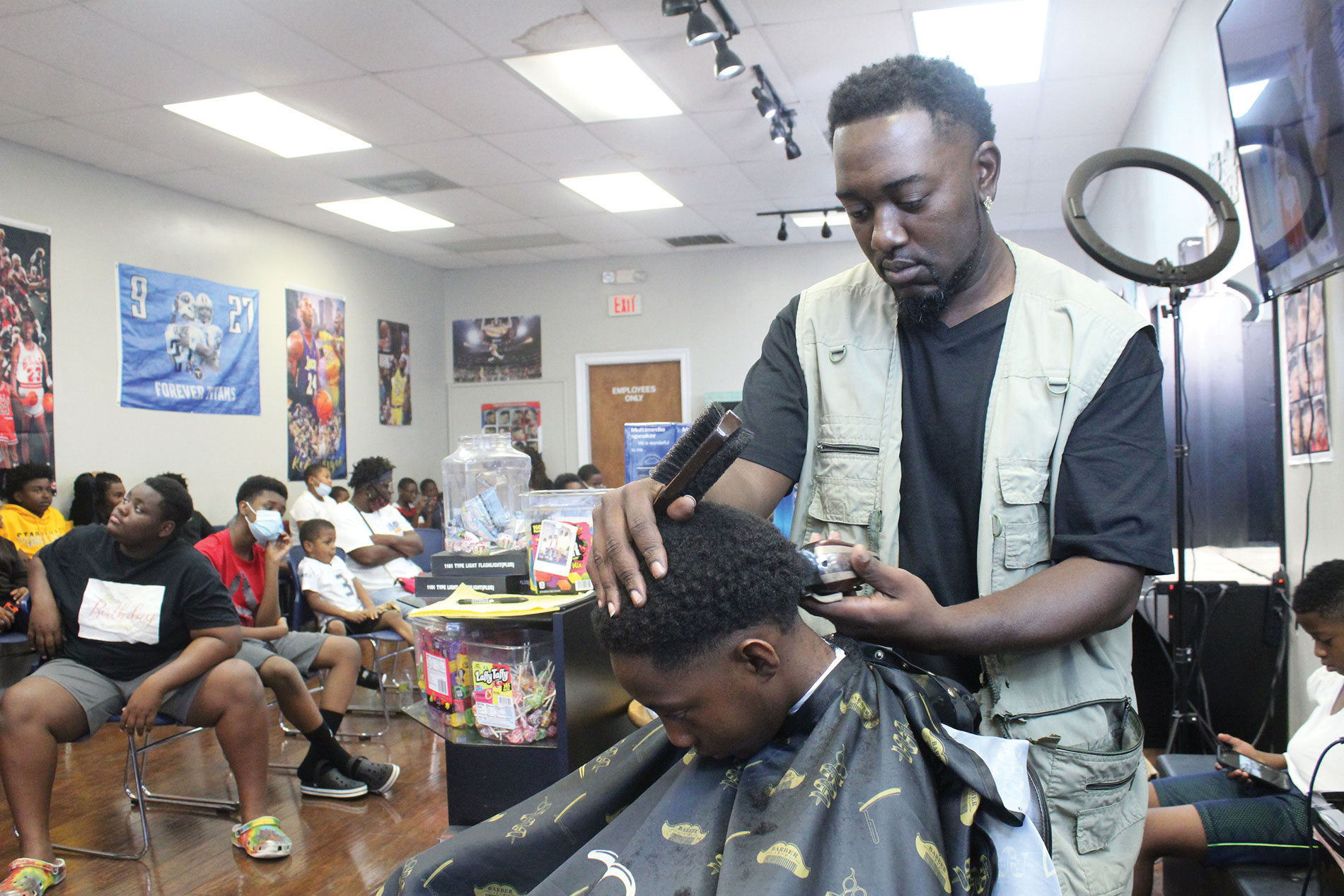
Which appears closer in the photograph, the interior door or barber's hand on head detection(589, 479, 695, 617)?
barber's hand on head detection(589, 479, 695, 617)

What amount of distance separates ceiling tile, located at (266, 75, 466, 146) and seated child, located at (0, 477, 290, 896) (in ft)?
8.54

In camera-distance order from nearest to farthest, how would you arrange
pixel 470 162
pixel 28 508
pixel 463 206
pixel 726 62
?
pixel 726 62, pixel 28 508, pixel 470 162, pixel 463 206

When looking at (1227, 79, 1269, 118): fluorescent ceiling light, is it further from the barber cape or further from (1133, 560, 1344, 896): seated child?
the barber cape

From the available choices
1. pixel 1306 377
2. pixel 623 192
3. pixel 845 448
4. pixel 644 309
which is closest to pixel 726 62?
pixel 1306 377

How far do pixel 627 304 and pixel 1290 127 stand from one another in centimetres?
738

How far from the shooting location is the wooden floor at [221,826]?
9.29 feet

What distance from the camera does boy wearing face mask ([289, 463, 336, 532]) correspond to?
5457 millimetres

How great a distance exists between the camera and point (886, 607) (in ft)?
2.98

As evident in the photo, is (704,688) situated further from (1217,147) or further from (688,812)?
(1217,147)

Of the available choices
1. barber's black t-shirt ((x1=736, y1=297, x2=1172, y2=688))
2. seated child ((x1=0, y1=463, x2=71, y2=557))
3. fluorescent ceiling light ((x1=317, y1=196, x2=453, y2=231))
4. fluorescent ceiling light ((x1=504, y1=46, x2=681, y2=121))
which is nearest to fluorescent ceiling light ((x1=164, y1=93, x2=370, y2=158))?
fluorescent ceiling light ((x1=317, y1=196, x2=453, y2=231))

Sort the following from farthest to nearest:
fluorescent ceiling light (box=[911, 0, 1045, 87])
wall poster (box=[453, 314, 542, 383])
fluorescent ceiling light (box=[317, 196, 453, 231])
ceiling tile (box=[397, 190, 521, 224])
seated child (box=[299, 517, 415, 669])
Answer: wall poster (box=[453, 314, 542, 383]), fluorescent ceiling light (box=[317, 196, 453, 231]), ceiling tile (box=[397, 190, 521, 224]), seated child (box=[299, 517, 415, 669]), fluorescent ceiling light (box=[911, 0, 1045, 87])

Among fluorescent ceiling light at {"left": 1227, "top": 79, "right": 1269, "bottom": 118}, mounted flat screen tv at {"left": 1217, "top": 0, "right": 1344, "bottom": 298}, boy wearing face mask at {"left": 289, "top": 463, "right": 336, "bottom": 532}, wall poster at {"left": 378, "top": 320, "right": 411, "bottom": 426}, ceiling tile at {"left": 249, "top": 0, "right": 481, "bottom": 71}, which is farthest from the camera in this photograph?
wall poster at {"left": 378, "top": 320, "right": 411, "bottom": 426}

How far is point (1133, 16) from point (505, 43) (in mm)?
2809

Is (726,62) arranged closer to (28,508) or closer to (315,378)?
(28,508)
